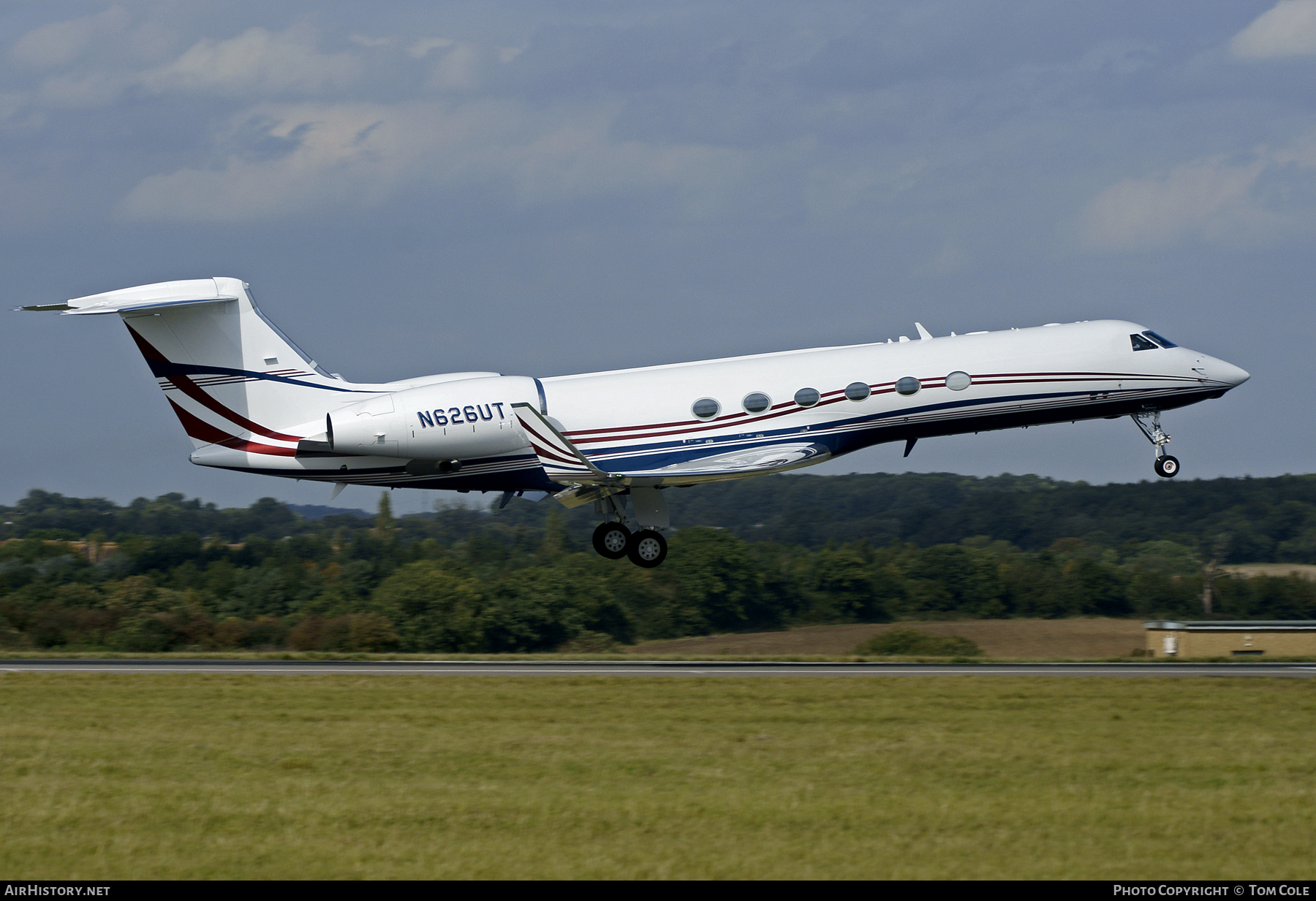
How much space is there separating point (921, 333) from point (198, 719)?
1505 centimetres

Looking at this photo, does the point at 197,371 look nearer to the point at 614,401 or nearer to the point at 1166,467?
the point at 614,401

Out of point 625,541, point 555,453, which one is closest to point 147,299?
point 555,453

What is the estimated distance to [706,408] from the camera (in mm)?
24641

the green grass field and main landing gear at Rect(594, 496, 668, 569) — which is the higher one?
main landing gear at Rect(594, 496, 668, 569)

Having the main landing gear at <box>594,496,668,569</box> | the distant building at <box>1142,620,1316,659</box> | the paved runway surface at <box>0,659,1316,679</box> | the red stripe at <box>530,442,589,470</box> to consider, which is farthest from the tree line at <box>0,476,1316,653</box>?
the red stripe at <box>530,442,589,470</box>

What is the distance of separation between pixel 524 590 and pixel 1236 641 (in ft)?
82.8

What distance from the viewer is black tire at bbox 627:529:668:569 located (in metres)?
26.0

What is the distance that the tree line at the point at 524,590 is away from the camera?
41.4 metres

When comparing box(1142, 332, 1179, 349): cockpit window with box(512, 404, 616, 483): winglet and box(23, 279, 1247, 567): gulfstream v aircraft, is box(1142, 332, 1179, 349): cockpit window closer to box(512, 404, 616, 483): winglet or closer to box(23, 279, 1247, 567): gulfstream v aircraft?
box(23, 279, 1247, 567): gulfstream v aircraft

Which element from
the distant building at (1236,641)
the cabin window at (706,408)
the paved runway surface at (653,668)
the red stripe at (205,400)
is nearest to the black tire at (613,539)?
the paved runway surface at (653,668)

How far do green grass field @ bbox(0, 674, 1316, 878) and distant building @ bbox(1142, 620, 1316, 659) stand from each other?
13276 mm

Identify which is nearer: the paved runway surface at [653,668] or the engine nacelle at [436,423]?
the engine nacelle at [436,423]

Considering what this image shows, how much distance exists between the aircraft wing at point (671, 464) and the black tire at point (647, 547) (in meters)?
1.46

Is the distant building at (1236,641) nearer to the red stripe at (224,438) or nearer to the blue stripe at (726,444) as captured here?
the blue stripe at (726,444)
